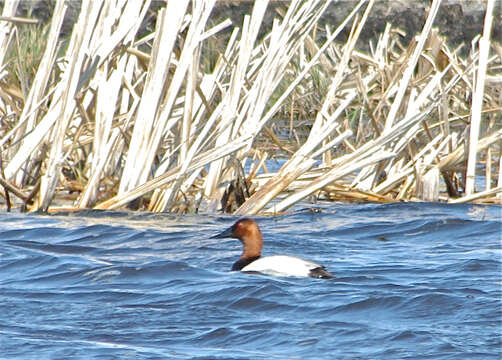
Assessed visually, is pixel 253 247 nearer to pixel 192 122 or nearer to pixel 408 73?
pixel 192 122

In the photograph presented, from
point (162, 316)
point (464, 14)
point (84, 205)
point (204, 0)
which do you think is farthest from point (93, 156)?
point (464, 14)

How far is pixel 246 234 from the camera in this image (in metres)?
6.54

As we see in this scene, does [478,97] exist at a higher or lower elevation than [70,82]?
lower

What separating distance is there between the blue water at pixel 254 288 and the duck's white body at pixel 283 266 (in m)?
0.07

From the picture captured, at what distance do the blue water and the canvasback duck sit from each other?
0.09m

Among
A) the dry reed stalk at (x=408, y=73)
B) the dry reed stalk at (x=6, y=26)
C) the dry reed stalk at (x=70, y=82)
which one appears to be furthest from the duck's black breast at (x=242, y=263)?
the dry reed stalk at (x=6, y=26)

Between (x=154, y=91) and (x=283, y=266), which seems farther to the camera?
(x=154, y=91)

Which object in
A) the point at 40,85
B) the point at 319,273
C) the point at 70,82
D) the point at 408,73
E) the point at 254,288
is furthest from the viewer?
the point at 408,73

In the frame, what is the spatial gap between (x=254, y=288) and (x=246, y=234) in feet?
2.69

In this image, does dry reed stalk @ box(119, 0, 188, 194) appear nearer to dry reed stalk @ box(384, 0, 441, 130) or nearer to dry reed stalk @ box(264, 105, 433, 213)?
dry reed stalk @ box(264, 105, 433, 213)

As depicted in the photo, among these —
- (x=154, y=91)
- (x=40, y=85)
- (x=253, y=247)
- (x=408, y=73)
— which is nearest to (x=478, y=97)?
(x=408, y=73)

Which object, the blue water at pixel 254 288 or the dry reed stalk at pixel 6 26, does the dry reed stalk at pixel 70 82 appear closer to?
the blue water at pixel 254 288

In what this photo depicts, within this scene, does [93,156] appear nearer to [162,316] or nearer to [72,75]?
[72,75]

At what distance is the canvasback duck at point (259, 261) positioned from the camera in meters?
5.96
